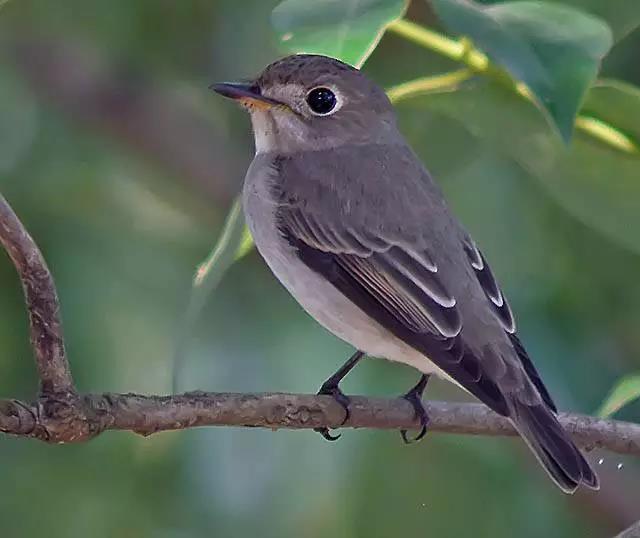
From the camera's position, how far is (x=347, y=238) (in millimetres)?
3377

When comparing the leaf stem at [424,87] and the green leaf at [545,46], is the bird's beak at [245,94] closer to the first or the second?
the leaf stem at [424,87]

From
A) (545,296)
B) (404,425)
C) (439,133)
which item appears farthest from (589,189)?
(545,296)

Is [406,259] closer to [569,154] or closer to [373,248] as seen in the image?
[373,248]

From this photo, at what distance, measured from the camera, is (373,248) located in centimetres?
334

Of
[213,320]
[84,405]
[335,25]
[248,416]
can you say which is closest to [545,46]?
[335,25]

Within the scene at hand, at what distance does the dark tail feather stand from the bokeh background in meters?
1.08

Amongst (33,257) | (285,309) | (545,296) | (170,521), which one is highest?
(33,257)

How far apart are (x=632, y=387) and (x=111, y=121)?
2.46 metres

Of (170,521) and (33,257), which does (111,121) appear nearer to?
(170,521)

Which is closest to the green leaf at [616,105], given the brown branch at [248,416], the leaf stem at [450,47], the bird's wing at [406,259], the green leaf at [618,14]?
the green leaf at [618,14]

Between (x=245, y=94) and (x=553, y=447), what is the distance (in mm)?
1251

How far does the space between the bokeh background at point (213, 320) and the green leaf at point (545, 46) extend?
1.03 metres

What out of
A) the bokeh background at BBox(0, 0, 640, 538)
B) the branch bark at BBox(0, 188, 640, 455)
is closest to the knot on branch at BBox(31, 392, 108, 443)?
the branch bark at BBox(0, 188, 640, 455)

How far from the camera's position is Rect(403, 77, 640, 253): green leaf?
126 inches
